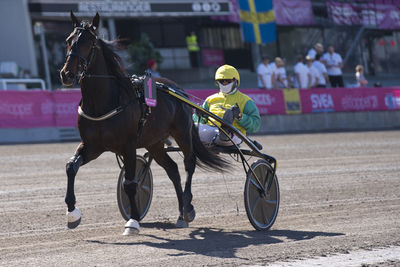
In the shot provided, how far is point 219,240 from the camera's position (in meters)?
6.66

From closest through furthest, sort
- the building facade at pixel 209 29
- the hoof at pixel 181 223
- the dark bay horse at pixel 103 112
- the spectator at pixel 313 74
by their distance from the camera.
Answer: the dark bay horse at pixel 103 112
the hoof at pixel 181 223
the spectator at pixel 313 74
the building facade at pixel 209 29

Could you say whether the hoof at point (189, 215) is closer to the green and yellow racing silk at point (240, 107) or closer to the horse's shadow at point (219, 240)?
the horse's shadow at point (219, 240)

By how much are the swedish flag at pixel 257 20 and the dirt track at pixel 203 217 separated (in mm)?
12093

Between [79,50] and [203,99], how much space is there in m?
6.36

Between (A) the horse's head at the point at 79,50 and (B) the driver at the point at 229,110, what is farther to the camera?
(B) the driver at the point at 229,110

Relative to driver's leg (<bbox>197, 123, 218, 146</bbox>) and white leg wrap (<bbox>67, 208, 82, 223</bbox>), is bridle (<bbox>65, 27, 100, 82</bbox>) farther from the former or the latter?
driver's leg (<bbox>197, 123, 218, 146</bbox>)

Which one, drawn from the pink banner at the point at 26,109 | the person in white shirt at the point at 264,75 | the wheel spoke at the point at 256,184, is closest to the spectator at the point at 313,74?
the person in white shirt at the point at 264,75

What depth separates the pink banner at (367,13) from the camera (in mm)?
29375

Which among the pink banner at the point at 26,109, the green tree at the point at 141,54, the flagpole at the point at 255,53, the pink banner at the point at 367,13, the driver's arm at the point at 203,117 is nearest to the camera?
the driver's arm at the point at 203,117

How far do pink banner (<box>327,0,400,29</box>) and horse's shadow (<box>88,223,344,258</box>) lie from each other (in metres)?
23.1

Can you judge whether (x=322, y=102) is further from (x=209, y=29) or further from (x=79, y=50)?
(x=79, y=50)

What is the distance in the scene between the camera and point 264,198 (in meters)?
7.46

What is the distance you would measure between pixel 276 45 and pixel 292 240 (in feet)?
83.0

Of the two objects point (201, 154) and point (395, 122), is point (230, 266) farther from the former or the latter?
point (395, 122)
